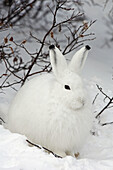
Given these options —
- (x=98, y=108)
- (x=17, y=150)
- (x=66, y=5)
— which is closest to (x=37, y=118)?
(x=17, y=150)

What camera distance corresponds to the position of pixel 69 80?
151cm

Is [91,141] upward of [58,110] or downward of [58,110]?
downward

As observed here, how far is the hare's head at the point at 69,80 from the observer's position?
1.46 meters

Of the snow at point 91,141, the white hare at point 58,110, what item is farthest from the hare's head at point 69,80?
the snow at point 91,141

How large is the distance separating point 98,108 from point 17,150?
1266mm

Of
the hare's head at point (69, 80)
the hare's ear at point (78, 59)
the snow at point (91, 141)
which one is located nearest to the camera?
the snow at point (91, 141)

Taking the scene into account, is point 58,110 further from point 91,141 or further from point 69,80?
point 91,141

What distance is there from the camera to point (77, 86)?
1.50m

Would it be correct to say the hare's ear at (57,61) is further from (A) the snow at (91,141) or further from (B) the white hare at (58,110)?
(A) the snow at (91,141)

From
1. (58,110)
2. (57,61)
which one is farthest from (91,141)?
(57,61)

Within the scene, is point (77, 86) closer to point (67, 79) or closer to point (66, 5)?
point (67, 79)

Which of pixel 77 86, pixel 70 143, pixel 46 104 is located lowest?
pixel 70 143

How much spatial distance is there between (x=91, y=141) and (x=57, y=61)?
715 mm

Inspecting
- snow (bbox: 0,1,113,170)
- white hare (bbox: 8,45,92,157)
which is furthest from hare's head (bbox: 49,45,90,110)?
snow (bbox: 0,1,113,170)
